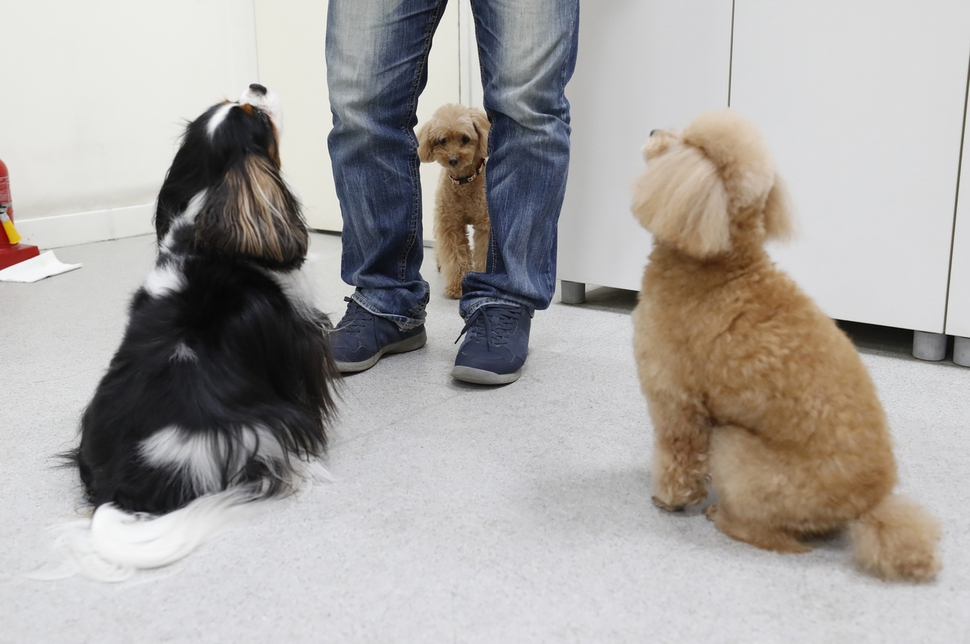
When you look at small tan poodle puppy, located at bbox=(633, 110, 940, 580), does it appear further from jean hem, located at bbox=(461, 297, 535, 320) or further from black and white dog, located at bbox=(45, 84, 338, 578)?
jean hem, located at bbox=(461, 297, 535, 320)

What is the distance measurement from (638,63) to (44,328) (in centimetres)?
175

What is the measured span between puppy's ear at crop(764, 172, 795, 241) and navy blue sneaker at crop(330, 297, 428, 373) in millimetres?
967

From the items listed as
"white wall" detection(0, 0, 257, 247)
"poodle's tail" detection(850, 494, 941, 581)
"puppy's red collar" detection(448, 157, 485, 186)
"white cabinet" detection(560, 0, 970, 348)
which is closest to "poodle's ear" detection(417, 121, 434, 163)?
"puppy's red collar" detection(448, 157, 485, 186)

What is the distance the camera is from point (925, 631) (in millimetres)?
785

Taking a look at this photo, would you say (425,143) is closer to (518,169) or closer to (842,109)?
(518,169)

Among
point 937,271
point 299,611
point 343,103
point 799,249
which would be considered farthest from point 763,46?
point 299,611

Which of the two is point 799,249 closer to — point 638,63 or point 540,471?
point 638,63

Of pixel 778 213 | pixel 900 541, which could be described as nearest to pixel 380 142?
pixel 778 213

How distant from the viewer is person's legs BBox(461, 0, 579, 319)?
150 cm

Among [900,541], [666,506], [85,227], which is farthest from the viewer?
[85,227]

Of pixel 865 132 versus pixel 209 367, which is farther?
pixel 865 132

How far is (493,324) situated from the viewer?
5.36 feet

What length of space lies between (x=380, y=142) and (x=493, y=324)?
0.46 m

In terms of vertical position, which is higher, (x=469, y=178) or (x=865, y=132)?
(x=865, y=132)
